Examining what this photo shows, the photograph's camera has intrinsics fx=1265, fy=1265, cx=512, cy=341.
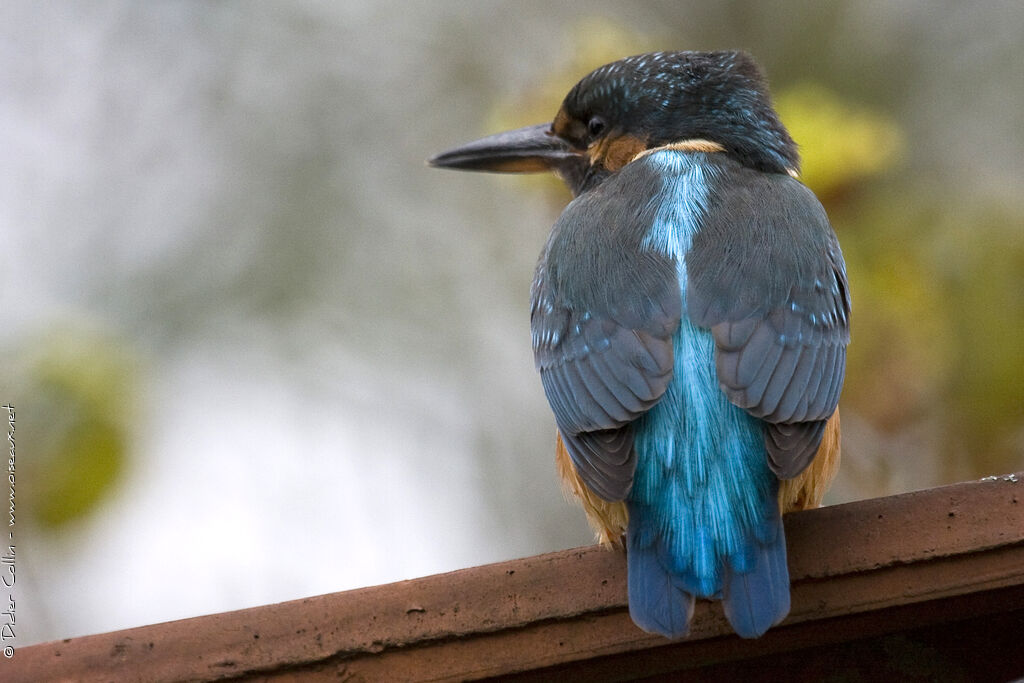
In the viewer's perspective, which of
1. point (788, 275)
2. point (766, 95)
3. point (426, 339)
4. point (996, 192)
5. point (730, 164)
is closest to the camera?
point (788, 275)

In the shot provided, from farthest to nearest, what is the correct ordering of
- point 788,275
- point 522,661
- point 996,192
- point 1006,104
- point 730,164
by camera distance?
point 1006,104 < point 996,192 < point 730,164 < point 788,275 < point 522,661

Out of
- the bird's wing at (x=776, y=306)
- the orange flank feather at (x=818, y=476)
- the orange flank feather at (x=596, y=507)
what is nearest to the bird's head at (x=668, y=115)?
the bird's wing at (x=776, y=306)

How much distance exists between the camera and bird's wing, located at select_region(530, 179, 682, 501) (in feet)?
6.83

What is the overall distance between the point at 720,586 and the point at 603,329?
1.92 ft

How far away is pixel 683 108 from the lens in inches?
113

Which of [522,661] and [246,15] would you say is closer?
[522,661]

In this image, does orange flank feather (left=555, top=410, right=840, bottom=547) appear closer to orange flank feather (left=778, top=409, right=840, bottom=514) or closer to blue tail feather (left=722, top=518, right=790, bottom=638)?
orange flank feather (left=778, top=409, right=840, bottom=514)

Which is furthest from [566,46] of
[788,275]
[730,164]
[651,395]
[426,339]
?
[651,395]

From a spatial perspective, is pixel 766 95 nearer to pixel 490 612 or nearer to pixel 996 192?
pixel 996 192

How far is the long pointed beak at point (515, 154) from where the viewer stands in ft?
10.2

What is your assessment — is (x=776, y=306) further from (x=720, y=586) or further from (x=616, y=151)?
(x=616, y=151)

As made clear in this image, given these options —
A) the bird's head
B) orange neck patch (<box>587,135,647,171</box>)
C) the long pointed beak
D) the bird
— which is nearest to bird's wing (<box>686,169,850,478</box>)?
the bird

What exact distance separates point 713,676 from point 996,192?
2.24 meters

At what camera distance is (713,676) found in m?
2.07
